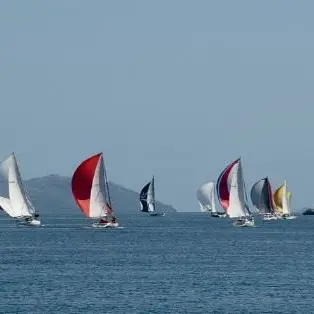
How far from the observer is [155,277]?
68375 mm

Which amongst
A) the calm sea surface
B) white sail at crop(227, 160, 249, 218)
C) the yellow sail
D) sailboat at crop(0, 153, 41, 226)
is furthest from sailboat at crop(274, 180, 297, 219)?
the calm sea surface

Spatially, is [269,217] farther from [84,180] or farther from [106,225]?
→ [84,180]

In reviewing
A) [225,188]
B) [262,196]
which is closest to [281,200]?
[262,196]

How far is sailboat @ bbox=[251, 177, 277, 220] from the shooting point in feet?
549

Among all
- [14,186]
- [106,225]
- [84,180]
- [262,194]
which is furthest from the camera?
[262,194]

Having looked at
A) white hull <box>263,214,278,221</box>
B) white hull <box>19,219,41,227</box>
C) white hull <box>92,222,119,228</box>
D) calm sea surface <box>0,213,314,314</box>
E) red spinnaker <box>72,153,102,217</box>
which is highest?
red spinnaker <box>72,153,102,217</box>

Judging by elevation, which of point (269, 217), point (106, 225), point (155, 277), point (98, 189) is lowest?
point (155, 277)

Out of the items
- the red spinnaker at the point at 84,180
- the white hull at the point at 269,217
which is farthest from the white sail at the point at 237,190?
the white hull at the point at 269,217

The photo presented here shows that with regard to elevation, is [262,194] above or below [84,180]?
above

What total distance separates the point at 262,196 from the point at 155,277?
10041cm

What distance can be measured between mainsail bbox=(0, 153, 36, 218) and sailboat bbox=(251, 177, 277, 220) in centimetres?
4774

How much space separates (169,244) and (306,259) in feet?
70.3

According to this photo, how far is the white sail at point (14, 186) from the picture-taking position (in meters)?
123

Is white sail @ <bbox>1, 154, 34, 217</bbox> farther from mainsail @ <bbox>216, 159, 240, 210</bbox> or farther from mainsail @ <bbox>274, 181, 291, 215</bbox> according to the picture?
mainsail @ <bbox>274, 181, 291, 215</bbox>
